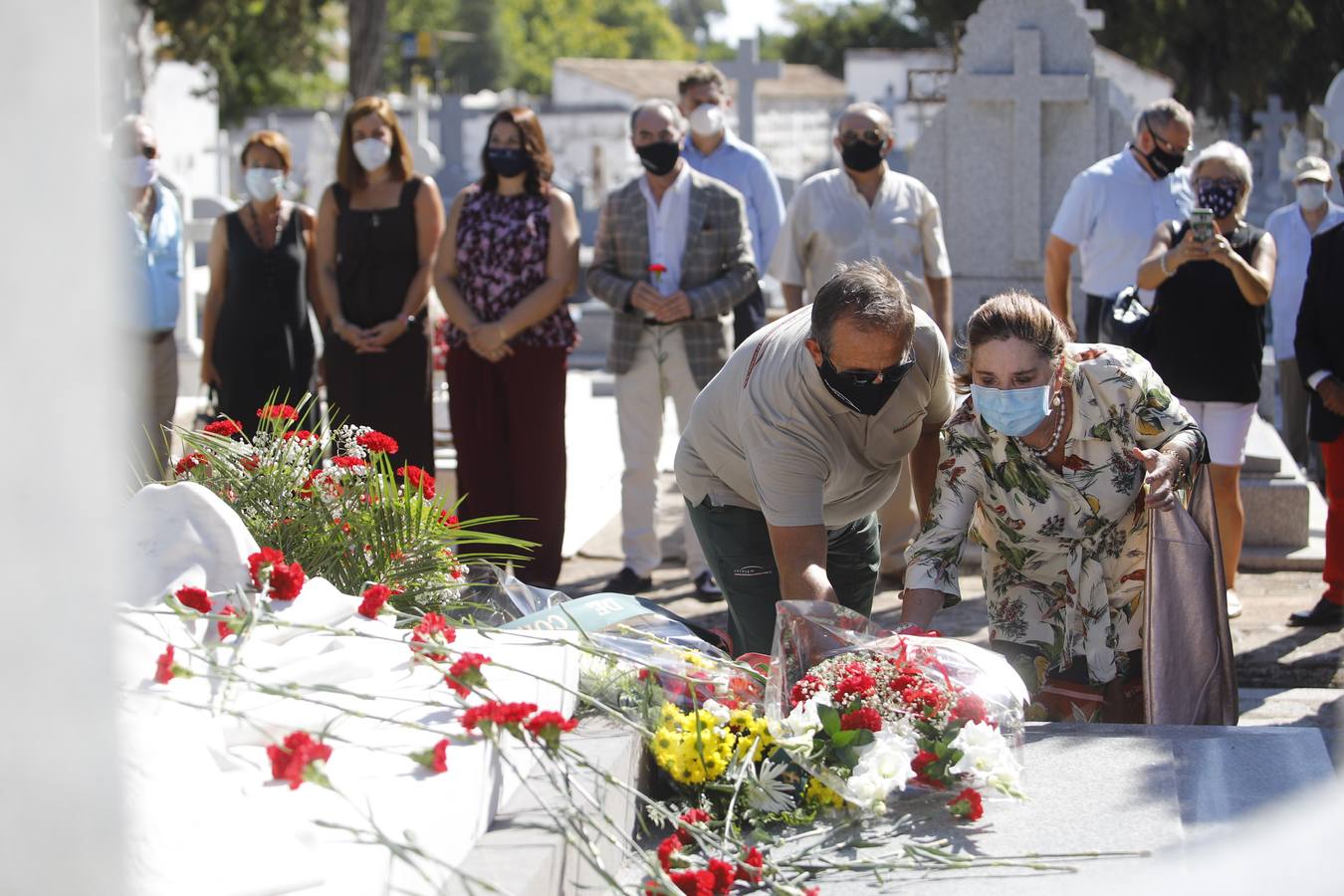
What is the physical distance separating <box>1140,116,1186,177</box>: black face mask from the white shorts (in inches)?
44.8

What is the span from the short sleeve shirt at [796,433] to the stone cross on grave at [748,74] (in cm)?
784

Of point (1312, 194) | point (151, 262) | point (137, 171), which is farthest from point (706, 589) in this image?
point (1312, 194)

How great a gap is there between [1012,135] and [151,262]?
436 cm

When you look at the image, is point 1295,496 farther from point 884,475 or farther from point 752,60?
point 752,60

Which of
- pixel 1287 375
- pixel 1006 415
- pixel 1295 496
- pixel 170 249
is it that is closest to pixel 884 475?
pixel 1006 415

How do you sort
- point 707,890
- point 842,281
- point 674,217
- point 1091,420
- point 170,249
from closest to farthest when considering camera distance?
point 707,890, point 842,281, point 1091,420, point 674,217, point 170,249

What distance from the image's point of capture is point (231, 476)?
12.1 ft

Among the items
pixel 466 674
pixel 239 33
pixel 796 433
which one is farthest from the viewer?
pixel 239 33

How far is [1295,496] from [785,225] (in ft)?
7.91

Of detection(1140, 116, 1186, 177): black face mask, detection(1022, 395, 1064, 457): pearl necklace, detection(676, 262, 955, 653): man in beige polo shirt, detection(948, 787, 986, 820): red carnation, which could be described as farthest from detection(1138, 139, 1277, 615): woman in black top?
detection(948, 787, 986, 820): red carnation

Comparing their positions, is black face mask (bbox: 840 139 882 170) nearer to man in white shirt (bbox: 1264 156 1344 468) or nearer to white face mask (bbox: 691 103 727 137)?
white face mask (bbox: 691 103 727 137)

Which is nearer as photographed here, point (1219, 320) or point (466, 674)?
point (466, 674)

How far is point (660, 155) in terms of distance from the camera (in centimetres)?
621

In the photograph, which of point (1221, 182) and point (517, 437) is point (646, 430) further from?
point (1221, 182)
